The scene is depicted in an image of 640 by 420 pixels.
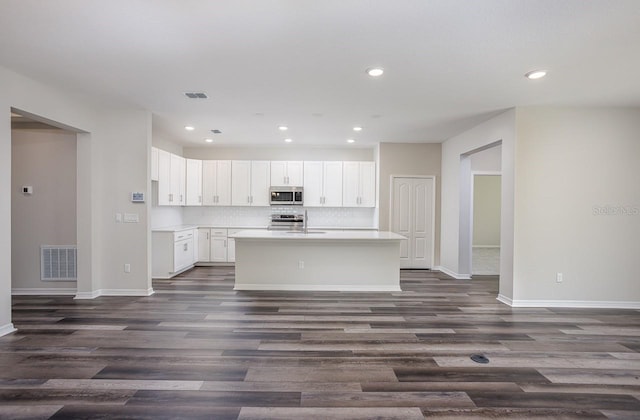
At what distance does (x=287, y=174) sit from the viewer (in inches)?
297

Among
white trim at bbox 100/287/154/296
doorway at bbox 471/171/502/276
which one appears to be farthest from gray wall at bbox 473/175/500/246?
white trim at bbox 100/287/154/296

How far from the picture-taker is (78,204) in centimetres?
470

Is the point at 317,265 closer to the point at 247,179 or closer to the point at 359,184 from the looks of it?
the point at 359,184

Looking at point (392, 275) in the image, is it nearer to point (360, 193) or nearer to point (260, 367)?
point (360, 193)

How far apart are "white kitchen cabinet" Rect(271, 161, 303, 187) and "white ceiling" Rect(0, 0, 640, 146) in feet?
9.02

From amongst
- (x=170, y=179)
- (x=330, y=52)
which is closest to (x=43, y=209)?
(x=170, y=179)

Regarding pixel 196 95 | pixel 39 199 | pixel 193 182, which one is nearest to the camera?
→ pixel 196 95

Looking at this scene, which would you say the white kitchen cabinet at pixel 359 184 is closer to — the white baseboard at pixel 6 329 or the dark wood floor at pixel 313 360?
the dark wood floor at pixel 313 360

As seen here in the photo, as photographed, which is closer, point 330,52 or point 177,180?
point 330,52

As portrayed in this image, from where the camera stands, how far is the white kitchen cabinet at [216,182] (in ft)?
24.8

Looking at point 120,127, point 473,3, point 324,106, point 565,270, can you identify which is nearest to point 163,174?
point 120,127

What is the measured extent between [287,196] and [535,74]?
5135 mm

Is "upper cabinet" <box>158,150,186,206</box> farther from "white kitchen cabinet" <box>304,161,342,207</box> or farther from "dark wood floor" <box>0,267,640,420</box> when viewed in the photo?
"white kitchen cabinet" <box>304,161,342,207</box>

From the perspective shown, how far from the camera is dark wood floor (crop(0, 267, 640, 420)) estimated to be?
224 cm
